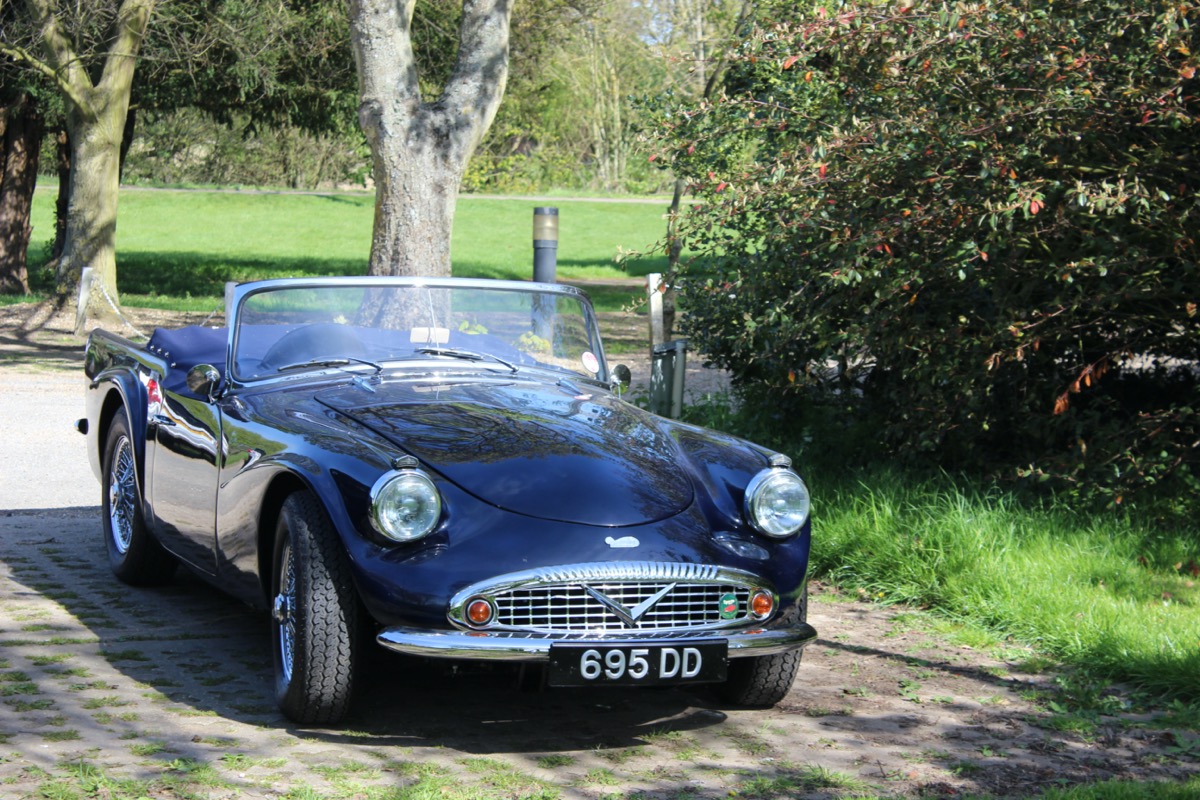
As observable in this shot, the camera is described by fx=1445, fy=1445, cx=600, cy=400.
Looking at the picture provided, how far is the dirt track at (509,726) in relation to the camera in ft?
13.1

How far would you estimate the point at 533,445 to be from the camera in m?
4.57

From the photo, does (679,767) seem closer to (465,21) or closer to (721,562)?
Answer: (721,562)

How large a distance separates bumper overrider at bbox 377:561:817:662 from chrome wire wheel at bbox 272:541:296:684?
1.40 feet

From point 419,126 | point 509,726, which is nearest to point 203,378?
point 509,726

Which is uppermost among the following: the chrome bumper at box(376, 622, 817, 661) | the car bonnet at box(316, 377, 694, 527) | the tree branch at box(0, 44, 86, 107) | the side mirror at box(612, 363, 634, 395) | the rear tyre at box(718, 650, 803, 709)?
the tree branch at box(0, 44, 86, 107)

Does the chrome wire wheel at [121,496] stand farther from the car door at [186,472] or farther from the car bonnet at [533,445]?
the car bonnet at [533,445]

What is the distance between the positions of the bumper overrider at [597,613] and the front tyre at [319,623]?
208mm

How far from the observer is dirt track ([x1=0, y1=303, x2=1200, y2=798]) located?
4004 mm

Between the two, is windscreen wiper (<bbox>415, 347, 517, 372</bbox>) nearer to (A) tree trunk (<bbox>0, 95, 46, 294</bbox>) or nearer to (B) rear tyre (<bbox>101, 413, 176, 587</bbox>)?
(B) rear tyre (<bbox>101, 413, 176, 587</bbox>)

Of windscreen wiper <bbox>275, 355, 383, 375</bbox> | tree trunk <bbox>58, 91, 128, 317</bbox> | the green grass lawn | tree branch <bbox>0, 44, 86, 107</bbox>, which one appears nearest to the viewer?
windscreen wiper <bbox>275, 355, 383, 375</bbox>

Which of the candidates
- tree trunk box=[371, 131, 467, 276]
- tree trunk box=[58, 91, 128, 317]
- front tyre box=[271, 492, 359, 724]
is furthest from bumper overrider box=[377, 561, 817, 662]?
tree trunk box=[58, 91, 128, 317]

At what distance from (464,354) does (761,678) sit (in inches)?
70.2

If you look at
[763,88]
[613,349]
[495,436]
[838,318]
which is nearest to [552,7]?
[613,349]

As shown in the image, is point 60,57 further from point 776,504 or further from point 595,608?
point 595,608
